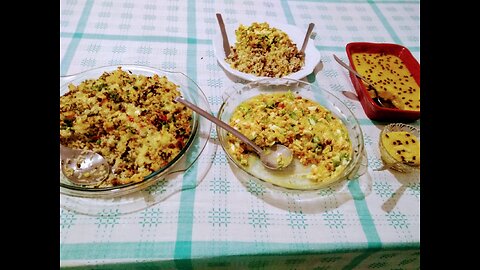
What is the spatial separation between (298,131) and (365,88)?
0.45 metres

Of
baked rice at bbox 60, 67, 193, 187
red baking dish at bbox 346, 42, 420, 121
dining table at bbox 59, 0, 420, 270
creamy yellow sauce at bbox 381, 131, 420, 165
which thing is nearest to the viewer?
dining table at bbox 59, 0, 420, 270

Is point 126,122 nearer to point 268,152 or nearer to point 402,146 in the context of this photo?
point 268,152

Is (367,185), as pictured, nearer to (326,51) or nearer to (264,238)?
(264,238)

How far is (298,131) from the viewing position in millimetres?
1322

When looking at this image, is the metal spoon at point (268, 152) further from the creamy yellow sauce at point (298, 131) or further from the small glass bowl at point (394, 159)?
the small glass bowl at point (394, 159)

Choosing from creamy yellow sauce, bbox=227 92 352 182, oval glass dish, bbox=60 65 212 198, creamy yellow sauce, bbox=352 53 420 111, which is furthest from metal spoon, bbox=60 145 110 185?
creamy yellow sauce, bbox=352 53 420 111

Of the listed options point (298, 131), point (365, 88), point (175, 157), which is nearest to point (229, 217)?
point (175, 157)

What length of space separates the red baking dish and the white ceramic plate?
19 centimetres

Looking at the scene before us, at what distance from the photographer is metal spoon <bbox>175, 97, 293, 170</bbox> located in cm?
121

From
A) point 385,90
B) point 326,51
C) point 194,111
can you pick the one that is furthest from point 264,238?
point 326,51

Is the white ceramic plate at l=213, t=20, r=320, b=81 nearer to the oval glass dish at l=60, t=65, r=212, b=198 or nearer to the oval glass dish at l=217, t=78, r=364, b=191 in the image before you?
the oval glass dish at l=217, t=78, r=364, b=191

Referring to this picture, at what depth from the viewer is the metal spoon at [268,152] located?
1215 millimetres

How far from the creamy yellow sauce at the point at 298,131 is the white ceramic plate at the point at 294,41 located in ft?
0.51

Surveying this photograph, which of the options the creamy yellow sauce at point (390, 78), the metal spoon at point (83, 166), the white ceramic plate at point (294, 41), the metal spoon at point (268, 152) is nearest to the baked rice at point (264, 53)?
the white ceramic plate at point (294, 41)
